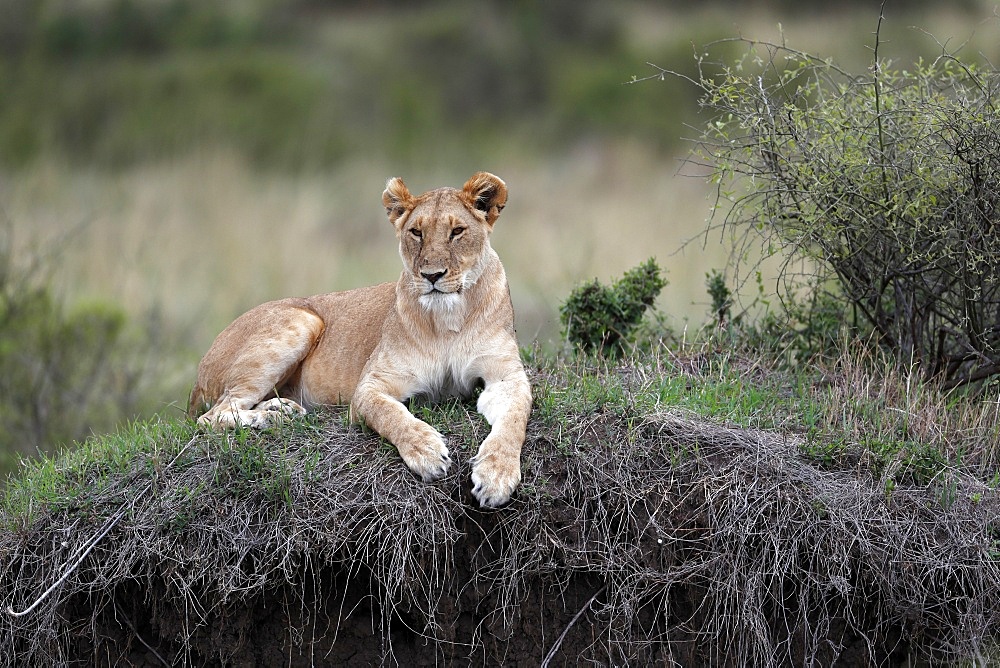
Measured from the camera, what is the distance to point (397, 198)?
5812 mm

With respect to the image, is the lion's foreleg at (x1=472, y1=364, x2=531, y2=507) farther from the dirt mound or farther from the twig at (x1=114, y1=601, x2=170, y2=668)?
the twig at (x1=114, y1=601, x2=170, y2=668)

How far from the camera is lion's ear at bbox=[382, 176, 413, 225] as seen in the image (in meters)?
5.78

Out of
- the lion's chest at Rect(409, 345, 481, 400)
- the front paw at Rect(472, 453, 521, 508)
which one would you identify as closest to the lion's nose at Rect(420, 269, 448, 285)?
the lion's chest at Rect(409, 345, 481, 400)

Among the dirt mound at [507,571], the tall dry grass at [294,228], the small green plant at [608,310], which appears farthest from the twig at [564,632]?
the tall dry grass at [294,228]

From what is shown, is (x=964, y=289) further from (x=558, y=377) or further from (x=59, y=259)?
(x=59, y=259)

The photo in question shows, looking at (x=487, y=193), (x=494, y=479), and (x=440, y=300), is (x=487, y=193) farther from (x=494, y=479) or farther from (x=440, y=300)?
(x=494, y=479)

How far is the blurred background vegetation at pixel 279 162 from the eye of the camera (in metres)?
12.8

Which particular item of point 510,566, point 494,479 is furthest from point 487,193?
point 510,566

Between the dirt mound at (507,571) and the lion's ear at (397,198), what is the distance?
1168 mm

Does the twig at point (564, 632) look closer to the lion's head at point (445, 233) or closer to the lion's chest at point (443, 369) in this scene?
the lion's chest at point (443, 369)

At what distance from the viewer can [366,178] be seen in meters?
20.9

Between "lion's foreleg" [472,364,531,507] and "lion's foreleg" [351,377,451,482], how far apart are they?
7.1 inches

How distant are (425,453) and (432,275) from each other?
0.83 meters

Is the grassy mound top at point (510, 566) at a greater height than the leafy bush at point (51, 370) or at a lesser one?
greater
